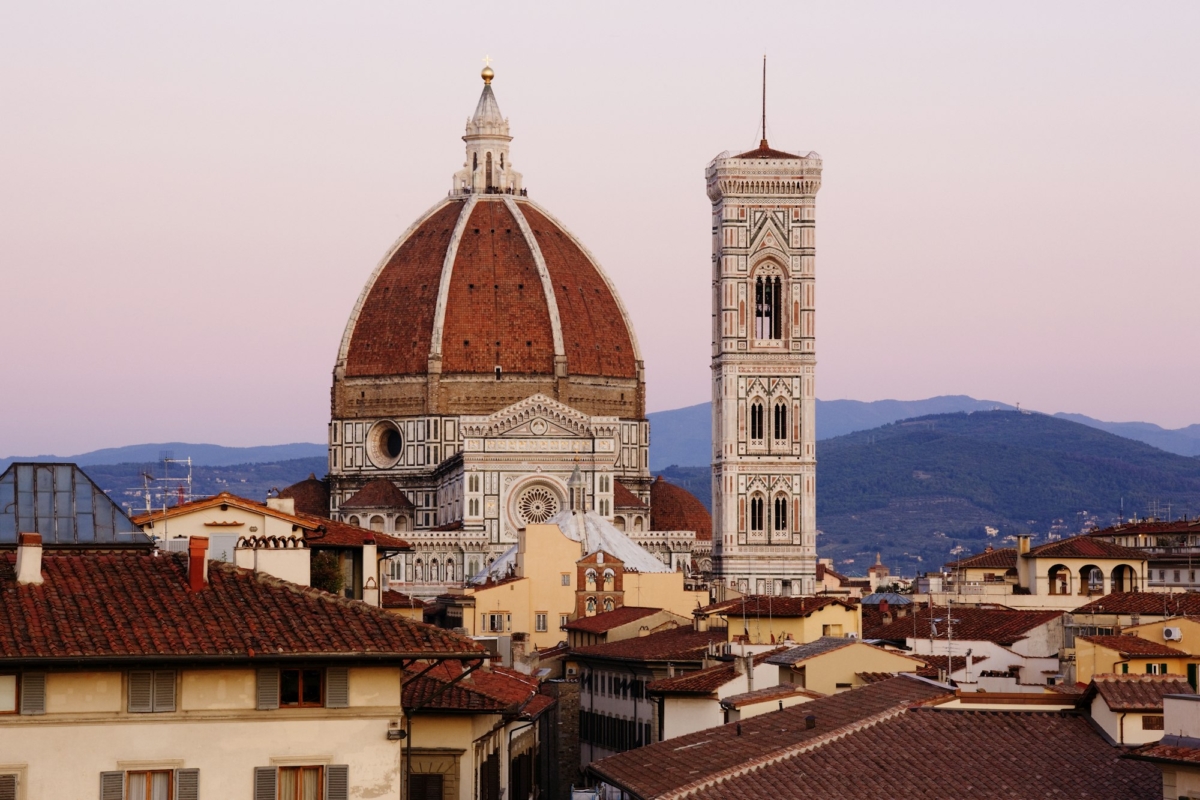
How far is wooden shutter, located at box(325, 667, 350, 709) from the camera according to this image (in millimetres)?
23438

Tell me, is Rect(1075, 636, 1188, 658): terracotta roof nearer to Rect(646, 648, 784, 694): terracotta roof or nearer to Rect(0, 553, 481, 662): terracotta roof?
Rect(646, 648, 784, 694): terracotta roof

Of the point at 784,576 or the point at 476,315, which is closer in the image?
the point at 784,576

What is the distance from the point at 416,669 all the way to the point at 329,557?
482cm

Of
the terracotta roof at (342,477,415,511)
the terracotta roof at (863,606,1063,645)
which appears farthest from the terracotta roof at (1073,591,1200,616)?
the terracotta roof at (342,477,415,511)

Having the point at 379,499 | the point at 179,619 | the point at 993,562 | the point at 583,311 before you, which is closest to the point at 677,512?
the point at 583,311

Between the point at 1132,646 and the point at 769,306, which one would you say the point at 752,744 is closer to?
the point at 1132,646

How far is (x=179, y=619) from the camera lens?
23.4 metres

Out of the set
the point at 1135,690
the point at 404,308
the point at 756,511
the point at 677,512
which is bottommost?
the point at 1135,690

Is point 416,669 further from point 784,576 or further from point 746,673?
point 784,576

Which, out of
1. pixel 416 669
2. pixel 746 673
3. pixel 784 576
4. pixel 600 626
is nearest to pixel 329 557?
pixel 416 669

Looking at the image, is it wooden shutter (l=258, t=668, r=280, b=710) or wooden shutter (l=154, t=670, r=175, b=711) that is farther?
wooden shutter (l=258, t=668, r=280, b=710)

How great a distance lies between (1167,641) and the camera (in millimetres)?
40125

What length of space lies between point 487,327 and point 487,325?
Answer: 10cm

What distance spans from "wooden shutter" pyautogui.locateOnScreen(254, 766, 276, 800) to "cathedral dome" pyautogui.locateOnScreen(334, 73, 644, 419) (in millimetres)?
116002
